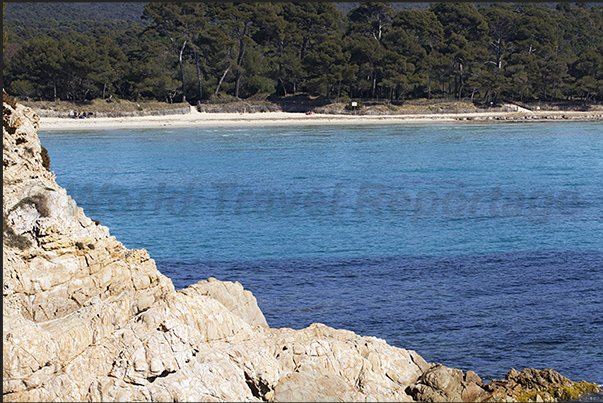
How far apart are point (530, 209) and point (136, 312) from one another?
20441 millimetres

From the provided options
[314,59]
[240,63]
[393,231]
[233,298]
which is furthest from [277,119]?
[233,298]

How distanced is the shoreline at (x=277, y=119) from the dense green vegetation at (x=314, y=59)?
3730 mm

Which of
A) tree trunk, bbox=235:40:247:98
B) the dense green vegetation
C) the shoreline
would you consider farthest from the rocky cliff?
tree trunk, bbox=235:40:247:98

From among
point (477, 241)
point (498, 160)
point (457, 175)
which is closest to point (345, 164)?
point (457, 175)

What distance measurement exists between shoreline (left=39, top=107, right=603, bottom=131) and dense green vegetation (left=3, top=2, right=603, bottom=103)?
3.73 meters

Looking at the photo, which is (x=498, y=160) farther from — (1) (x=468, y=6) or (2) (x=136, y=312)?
(1) (x=468, y=6)

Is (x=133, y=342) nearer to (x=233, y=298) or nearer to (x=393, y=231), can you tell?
(x=233, y=298)

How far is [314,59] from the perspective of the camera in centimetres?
6875

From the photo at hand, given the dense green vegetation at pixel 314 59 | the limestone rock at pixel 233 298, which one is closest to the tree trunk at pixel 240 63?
the dense green vegetation at pixel 314 59

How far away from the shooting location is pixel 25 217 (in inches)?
329

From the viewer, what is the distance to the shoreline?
59.2 metres

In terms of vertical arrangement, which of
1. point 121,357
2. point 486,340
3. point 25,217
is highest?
point 25,217

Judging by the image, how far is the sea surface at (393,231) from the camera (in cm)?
1252

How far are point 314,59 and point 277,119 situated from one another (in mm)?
8150
